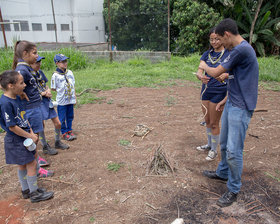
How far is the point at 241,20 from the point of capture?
13352 millimetres

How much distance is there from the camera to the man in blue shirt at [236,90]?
7.41 feet

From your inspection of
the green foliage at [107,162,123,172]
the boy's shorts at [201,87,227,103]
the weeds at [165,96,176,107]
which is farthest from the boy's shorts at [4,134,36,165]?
the weeds at [165,96,176,107]

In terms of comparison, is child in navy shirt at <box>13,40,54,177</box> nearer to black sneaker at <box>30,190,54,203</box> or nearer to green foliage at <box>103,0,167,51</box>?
black sneaker at <box>30,190,54,203</box>

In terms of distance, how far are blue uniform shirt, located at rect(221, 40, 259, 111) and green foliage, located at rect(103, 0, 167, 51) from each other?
876cm

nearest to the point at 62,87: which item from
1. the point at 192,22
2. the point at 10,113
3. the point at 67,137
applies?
the point at 67,137

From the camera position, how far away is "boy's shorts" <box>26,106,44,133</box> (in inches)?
121

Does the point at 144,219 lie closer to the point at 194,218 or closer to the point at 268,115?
the point at 194,218

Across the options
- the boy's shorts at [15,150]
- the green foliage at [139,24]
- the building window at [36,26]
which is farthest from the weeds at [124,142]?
the building window at [36,26]

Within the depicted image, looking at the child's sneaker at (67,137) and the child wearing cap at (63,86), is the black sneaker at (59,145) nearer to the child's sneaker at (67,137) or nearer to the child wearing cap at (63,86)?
the child's sneaker at (67,137)

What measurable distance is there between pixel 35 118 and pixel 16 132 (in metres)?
0.73

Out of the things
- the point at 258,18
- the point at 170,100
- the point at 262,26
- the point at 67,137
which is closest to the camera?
the point at 67,137

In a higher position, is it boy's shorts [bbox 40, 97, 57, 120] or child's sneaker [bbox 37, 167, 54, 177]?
boy's shorts [bbox 40, 97, 57, 120]

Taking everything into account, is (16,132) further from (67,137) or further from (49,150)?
(67,137)

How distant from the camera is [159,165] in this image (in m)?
3.21
